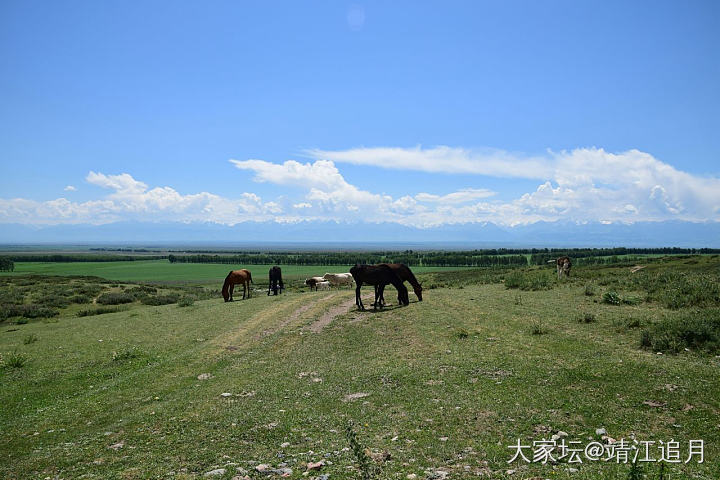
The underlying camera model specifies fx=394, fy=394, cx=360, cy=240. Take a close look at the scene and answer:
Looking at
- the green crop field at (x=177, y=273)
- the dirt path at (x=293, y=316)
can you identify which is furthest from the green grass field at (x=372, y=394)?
the green crop field at (x=177, y=273)

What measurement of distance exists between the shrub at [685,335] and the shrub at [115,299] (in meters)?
44.1

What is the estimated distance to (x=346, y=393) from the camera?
1038 centimetres

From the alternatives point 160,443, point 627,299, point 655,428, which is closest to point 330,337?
point 160,443

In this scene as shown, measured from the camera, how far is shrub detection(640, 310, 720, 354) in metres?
11.5

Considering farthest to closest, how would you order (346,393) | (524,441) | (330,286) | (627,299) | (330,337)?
(330,286), (627,299), (330,337), (346,393), (524,441)

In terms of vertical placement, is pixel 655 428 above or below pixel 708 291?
below

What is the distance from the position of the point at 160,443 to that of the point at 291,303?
715 inches

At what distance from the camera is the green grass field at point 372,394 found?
6977mm

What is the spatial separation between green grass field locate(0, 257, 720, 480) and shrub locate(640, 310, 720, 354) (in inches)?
6.8

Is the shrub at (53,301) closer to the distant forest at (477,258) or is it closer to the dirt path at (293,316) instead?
the dirt path at (293,316)

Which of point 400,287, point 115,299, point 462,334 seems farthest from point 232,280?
point 462,334

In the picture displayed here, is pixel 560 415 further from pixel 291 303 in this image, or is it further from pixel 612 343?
pixel 291 303

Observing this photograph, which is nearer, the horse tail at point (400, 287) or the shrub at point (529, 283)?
the horse tail at point (400, 287)

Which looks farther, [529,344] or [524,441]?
[529,344]
